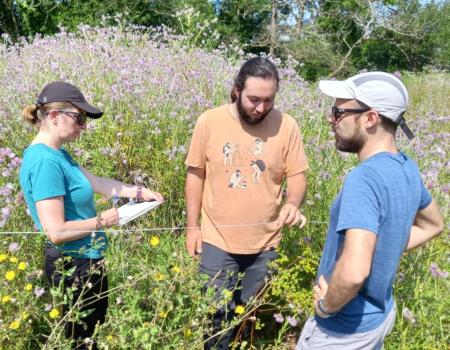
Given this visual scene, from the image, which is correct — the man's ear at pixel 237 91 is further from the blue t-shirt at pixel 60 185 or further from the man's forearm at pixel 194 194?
the blue t-shirt at pixel 60 185

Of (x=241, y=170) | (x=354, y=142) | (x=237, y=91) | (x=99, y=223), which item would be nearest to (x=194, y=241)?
(x=241, y=170)

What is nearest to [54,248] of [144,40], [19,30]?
[144,40]

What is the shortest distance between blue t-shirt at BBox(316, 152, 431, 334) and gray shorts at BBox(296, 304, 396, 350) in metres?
0.02

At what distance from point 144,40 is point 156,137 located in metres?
2.60

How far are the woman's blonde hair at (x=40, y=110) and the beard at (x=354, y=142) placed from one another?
1.09 m

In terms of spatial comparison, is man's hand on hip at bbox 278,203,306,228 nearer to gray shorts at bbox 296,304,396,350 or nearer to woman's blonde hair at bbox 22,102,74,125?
gray shorts at bbox 296,304,396,350

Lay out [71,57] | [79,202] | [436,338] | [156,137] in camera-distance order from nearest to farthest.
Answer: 1. [79,202]
2. [436,338]
3. [156,137]
4. [71,57]

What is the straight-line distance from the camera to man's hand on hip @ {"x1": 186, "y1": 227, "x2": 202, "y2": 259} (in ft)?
8.02

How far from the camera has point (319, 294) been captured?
1.60 m

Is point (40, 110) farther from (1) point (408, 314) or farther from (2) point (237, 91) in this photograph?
(1) point (408, 314)

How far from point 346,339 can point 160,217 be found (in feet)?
6.13

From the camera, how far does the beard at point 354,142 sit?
156 cm

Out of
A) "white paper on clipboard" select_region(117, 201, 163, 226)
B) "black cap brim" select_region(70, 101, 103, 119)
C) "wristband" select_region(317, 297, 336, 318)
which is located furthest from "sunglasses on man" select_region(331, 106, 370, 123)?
"black cap brim" select_region(70, 101, 103, 119)

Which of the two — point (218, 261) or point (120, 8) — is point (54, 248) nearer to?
point (218, 261)
